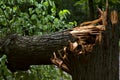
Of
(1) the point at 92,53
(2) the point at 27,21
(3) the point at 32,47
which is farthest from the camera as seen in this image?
(2) the point at 27,21

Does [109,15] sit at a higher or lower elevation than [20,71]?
higher

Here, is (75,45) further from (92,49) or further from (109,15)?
(109,15)

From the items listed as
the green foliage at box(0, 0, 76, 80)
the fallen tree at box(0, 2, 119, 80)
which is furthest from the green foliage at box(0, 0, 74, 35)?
the fallen tree at box(0, 2, 119, 80)

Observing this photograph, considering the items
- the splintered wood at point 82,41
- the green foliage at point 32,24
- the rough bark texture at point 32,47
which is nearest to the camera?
the splintered wood at point 82,41

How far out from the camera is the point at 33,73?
4273mm

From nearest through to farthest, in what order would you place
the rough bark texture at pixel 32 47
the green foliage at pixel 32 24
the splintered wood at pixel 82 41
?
the splintered wood at pixel 82 41
the rough bark texture at pixel 32 47
the green foliage at pixel 32 24

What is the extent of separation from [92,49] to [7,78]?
1.45 m

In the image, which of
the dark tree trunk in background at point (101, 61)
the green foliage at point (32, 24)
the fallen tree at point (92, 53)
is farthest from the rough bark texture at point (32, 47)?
the green foliage at point (32, 24)

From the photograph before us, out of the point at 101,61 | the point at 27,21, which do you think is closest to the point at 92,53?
the point at 101,61

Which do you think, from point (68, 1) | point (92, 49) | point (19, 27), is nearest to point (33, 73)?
point (19, 27)

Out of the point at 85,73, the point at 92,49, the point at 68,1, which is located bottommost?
the point at 68,1

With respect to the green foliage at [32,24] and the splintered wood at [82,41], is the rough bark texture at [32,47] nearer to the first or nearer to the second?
the splintered wood at [82,41]

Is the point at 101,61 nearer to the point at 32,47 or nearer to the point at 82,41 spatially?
the point at 82,41

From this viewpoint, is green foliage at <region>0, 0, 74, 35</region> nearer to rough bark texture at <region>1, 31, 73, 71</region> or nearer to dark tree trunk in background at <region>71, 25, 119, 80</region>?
rough bark texture at <region>1, 31, 73, 71</region>
